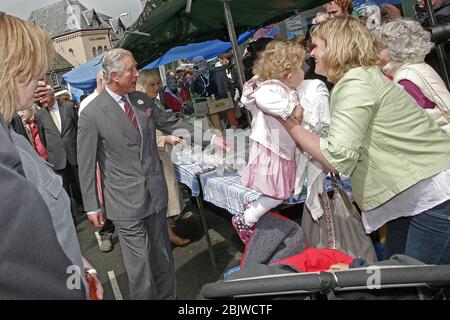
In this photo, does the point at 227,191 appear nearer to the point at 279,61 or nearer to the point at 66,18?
the point at 279,61

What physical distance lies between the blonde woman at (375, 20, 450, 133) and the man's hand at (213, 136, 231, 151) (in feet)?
4.99

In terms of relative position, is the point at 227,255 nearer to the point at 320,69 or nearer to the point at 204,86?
the point at 320,69

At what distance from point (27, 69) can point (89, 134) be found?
1703 mm

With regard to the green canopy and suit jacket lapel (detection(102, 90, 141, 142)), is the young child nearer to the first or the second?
suit jacket lapel (detection(102, 90, 141, 142))

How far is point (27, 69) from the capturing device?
118 centimetres

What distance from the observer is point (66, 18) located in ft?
257

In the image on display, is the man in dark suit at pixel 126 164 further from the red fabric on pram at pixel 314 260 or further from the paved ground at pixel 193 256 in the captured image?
the red fabric on pram at pixel 314 260

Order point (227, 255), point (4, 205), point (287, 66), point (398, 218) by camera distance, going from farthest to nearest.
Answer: point (227, 255), point (287, 66), point (398, 218), point (4, 205)

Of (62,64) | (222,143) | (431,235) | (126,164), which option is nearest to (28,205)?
(431,235)

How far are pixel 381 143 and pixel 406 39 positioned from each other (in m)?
1.15

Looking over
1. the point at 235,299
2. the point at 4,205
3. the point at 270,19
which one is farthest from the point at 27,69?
the point at 270,19

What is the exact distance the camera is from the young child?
8.02ft

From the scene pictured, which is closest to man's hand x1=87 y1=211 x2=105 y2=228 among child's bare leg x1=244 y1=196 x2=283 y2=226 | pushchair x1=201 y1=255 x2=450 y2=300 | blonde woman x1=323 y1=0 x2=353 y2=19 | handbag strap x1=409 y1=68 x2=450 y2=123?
child's bare leg x1=244 y1=196 x2=283 y2=226

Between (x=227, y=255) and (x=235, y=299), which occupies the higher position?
(x=235, y=299)
